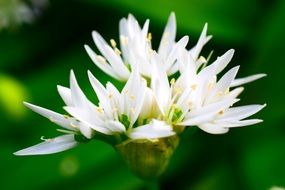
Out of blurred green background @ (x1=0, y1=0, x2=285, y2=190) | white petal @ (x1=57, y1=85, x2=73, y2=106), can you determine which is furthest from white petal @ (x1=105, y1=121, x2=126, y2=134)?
blurred green background @ (x1=0, y1=0, x2=285, y2=190)

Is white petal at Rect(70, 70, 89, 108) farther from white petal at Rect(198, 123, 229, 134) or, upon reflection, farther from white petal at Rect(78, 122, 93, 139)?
white petal at Rect(198, 123, 229, 134)

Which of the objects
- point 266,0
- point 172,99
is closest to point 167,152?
point 172,99

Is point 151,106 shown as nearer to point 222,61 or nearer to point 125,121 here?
point 125,121

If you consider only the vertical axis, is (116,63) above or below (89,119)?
above

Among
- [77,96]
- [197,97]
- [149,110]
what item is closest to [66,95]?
[77,96]

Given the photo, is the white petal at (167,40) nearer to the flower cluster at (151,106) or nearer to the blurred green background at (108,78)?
the flower cluster at (151,106)

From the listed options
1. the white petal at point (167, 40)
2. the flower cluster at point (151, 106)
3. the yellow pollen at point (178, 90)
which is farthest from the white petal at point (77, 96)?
the white petal at point (167, 40)
